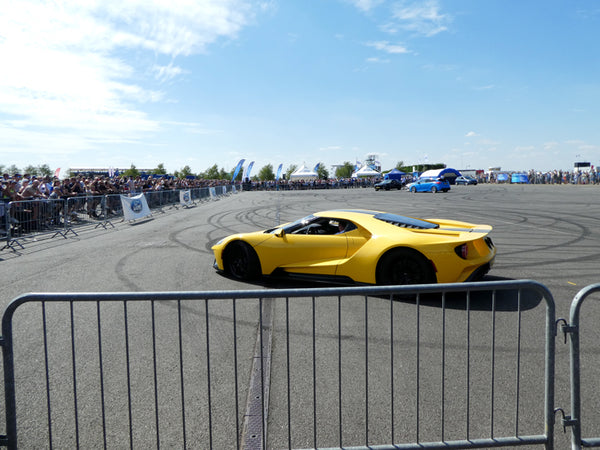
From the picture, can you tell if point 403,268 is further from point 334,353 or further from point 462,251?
point 334,353

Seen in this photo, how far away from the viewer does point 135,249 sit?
35.1 feet

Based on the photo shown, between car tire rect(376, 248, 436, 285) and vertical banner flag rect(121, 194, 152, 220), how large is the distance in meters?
13.8

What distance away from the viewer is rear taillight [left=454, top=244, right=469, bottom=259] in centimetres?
578

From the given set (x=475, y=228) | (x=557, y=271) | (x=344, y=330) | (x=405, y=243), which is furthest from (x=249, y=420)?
(x=557, y=271)

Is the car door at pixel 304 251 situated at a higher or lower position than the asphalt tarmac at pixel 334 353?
higher

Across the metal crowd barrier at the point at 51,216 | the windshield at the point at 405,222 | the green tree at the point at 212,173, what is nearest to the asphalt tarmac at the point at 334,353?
the windshield at the point at 405,222

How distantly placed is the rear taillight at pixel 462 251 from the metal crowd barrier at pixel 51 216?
408 inches

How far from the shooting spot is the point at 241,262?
729cm

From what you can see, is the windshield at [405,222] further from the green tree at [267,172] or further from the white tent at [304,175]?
the green tree at [267,172]

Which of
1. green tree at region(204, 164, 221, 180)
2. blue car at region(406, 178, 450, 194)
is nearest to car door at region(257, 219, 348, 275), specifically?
blue car at region(406, 178, 450, 194)

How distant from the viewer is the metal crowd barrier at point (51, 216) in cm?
1236

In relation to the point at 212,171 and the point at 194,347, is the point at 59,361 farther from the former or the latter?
the point at 212,171

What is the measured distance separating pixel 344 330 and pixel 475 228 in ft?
9.77

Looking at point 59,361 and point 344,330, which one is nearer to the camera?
point 59,361
